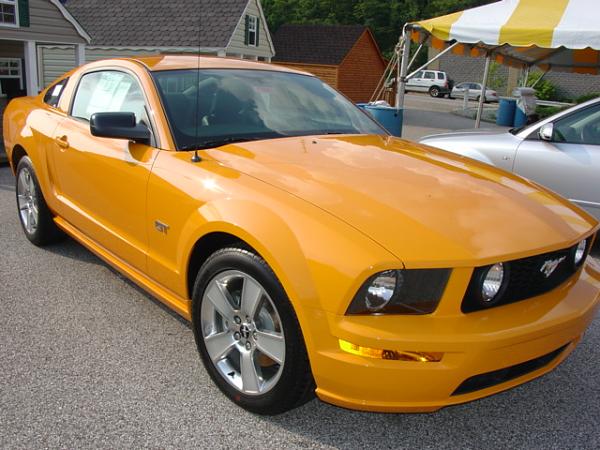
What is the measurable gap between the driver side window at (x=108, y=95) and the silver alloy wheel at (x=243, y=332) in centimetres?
116

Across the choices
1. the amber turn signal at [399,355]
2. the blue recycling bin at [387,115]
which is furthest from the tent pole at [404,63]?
the amber turn signal at [399,355]

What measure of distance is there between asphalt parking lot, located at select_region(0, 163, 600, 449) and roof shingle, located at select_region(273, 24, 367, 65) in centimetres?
3038

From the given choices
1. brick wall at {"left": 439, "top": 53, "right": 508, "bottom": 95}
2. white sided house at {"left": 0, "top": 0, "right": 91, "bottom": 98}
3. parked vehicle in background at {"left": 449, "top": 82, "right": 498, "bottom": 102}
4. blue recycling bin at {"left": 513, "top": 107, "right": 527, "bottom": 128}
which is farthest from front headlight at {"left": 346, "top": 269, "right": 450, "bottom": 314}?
brick wall at {"left": 439, "top": 53, "right": 508, "bottom": 95}

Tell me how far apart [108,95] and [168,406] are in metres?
2.15

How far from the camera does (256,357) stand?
8.36ft

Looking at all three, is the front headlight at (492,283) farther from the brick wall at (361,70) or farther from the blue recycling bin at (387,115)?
the brick wall at (361,70)

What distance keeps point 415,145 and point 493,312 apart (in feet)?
5.56

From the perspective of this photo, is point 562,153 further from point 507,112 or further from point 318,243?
point 507,112

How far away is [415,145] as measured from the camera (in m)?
3.67

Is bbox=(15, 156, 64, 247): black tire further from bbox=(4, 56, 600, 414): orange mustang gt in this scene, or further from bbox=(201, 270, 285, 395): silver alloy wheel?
bbox=(201, 270, 285, 395): silver alloy wheel

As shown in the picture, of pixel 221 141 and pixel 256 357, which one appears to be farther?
pixel 221 141

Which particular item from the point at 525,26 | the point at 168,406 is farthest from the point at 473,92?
the point at 168,406

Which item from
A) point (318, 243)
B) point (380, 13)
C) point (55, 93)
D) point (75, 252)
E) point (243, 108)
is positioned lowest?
point (75, 252)

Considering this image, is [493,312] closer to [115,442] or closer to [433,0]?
[115,442]
